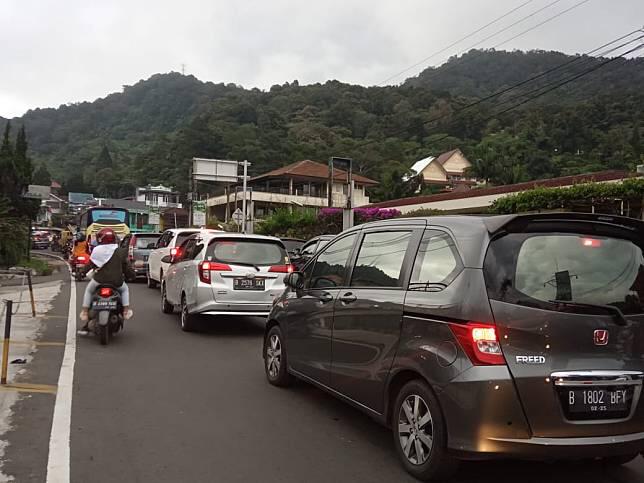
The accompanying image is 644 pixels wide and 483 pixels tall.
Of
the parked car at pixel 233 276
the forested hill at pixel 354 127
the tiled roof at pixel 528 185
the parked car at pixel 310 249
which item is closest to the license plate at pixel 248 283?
the parked car at pixel 233 276

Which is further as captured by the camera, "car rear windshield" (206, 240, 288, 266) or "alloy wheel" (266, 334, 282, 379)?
"car rear windshield" (206, 240, 288, 266)

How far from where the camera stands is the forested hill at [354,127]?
115ft

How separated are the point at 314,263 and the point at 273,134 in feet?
210

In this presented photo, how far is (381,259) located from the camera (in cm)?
501

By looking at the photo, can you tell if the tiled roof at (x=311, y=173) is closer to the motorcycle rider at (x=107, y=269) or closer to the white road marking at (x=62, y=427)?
the motorcycle rider at (x=107, y=269)

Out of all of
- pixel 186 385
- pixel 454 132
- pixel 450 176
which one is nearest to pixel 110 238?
pixel 186 385

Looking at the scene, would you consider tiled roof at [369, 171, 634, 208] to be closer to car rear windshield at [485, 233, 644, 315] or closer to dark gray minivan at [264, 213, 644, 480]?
car rear windshield at [485, 233, 644, 315]

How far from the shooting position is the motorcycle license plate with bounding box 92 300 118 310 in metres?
8.96

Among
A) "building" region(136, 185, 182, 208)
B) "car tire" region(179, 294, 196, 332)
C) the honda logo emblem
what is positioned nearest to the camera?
the honda logo emblem

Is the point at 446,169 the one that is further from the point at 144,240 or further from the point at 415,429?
the point at 415,429

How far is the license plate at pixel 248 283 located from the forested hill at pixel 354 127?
47.2 feet

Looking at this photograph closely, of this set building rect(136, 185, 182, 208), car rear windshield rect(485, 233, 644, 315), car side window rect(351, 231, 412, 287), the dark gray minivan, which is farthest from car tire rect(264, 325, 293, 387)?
building rect(136, 185, 182, 208)

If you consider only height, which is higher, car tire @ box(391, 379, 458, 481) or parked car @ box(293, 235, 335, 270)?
parked car @ box(293, 235, 335, 270)

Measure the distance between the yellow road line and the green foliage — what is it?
14.2m
